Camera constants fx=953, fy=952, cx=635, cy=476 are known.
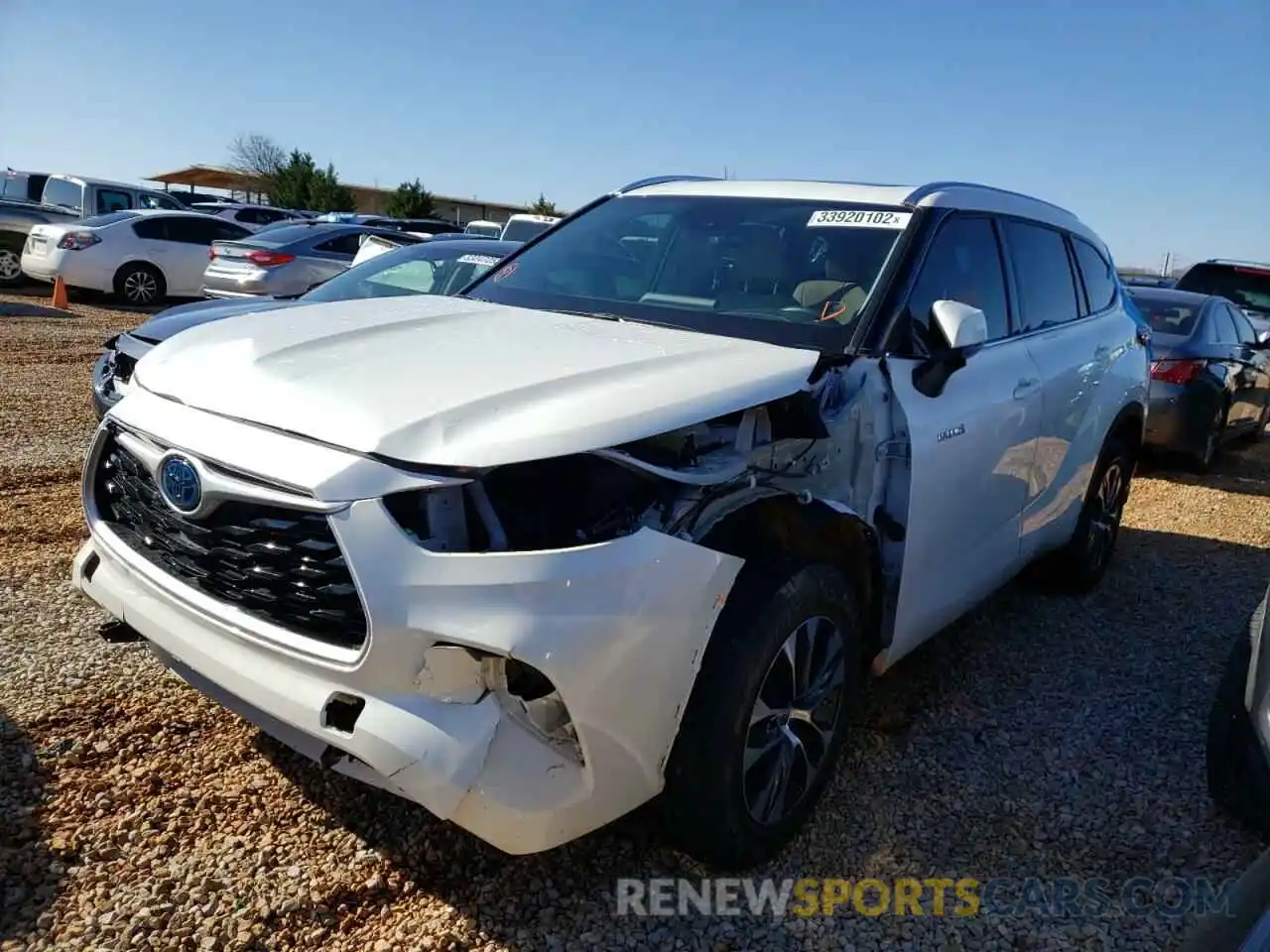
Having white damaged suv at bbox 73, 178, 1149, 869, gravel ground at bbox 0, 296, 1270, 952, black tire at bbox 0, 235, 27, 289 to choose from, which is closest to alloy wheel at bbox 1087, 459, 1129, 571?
gravel ground at bbox 0, 296, 1270, 952

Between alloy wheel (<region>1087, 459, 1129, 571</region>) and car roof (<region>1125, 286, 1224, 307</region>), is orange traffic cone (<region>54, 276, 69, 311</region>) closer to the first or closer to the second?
car roof (<region>1125, 286, 1224, 307</region>)

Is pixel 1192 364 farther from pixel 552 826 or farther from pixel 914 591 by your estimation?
pixel 552 826

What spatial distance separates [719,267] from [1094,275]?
253 cm


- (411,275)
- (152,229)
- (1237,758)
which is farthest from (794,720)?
(152,229)

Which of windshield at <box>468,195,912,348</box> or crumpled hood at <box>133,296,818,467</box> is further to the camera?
windshield at <box>468,195,912,348</box>

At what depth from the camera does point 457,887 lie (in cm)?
246

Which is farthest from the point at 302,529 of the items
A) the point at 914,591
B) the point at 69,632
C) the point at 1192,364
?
A: the point at 1192,364

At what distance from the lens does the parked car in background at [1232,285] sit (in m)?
12.4

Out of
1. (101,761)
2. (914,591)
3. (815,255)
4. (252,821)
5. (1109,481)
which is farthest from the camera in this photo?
(1109,481)

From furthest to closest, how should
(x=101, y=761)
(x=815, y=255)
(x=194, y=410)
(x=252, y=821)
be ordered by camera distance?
(x=815, y=255), (x=101, y=761), (x=252, y=821), (x=194, y=410)

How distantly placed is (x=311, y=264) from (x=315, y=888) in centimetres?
1088

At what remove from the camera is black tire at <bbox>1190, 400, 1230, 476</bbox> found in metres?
7.95

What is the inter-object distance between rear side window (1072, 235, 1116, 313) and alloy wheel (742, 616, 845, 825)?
2942 millimetres

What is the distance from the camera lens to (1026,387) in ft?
12.1
